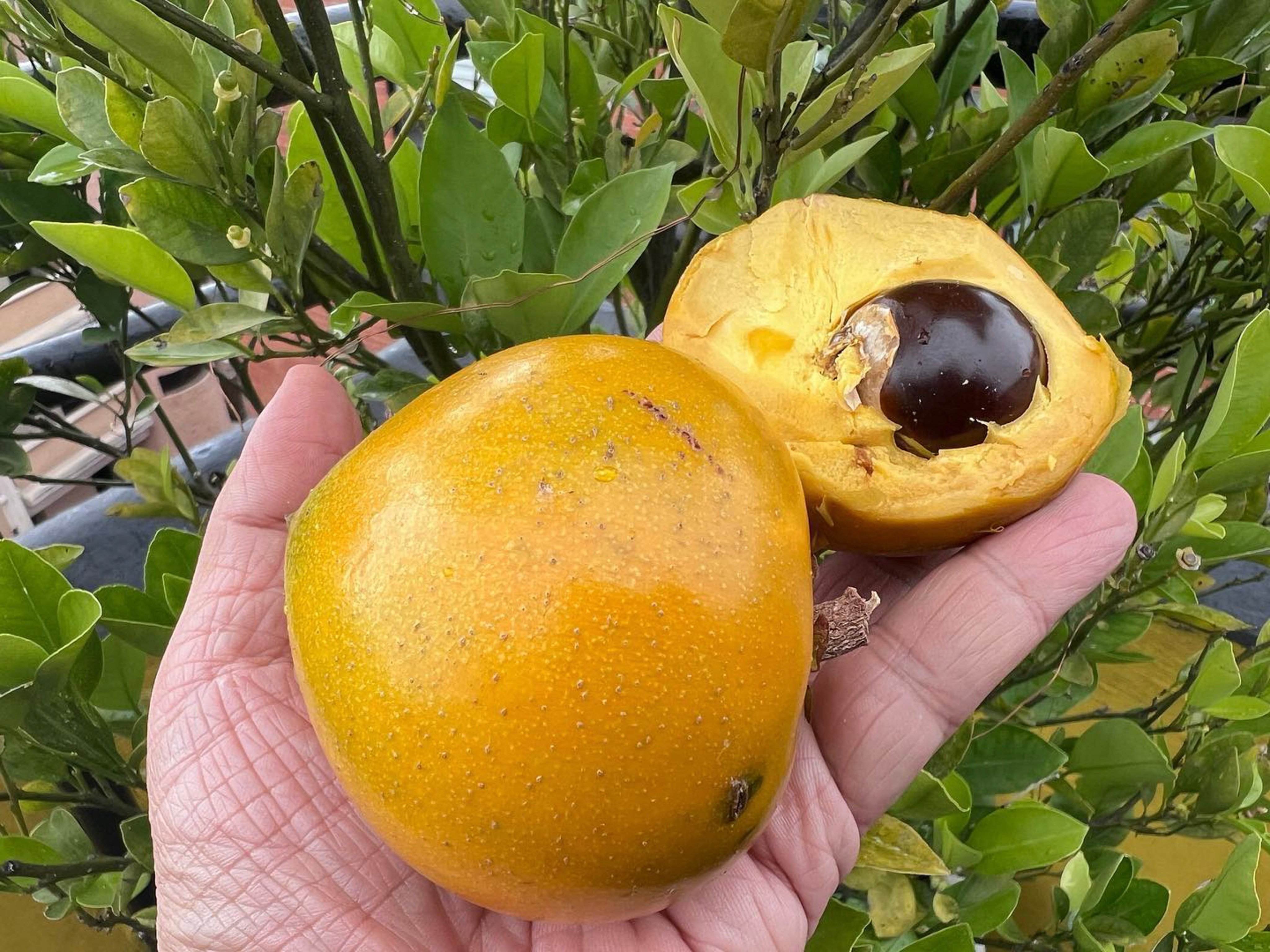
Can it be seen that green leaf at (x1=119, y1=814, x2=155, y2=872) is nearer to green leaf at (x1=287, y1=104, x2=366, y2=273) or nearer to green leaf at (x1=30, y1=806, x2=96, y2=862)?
green leaf at (x1=30, y1=806, x2=96, y2=862)

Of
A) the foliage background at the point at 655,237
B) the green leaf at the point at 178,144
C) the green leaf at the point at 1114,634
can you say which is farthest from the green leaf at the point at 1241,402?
the green leaf at the point at 178,144

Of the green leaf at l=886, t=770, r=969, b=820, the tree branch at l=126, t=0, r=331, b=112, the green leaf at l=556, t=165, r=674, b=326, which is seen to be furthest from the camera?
the green leaf at l=886, t=770, r=969, b=820

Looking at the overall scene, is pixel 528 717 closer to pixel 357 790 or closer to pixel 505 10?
pixel 357 790

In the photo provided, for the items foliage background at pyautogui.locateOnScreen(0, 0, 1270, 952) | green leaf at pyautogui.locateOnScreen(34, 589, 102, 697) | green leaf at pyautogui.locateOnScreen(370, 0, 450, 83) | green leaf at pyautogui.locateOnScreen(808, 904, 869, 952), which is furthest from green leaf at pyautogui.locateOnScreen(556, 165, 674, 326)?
green leaf at pyautogui.locateOnScreen(808, 904, 869, 952)

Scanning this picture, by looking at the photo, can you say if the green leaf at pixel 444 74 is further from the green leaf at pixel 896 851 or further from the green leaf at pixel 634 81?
Answer: the green leaf at pixel 896 851

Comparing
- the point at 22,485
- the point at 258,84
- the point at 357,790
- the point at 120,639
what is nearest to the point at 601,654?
the point at 357,790
